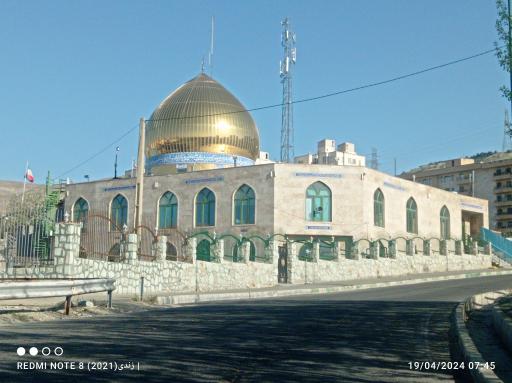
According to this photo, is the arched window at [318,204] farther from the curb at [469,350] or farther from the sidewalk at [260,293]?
the curb at [469,350]

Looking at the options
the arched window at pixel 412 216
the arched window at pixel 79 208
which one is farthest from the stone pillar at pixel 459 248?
the arched window at pixel 79 208

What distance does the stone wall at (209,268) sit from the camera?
15.8 metres

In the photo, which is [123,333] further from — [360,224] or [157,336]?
[360,224]

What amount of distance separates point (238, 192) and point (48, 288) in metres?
26.0

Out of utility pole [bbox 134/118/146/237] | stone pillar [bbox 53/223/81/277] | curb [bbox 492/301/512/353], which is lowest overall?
curb [bbox 492/301/512/353]

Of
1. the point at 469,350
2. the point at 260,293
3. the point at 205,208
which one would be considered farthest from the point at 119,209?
the point at 469,350

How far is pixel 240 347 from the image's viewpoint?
7.04 m

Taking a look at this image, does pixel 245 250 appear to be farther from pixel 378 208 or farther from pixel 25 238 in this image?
pixel 378 208

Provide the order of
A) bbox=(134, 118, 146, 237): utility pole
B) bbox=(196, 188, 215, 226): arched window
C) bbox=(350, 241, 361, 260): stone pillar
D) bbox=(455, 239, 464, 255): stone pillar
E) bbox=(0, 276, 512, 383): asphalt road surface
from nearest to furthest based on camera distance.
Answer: bbox=(0, 276, 512, 383): asphalt road surface < bbox=(134, 118, 146, 237): utility pole < bbox=(350, 241, 361, 260): stone pillar < bbox=(196, 188, 215, 226): arched window < bbox=(455, 239, 464, 255): stone pillar

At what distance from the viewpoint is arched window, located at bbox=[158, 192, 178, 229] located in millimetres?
38875

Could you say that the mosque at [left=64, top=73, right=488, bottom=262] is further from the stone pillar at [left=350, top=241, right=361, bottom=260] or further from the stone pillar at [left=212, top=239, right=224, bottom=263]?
the stone pillar at [left=212, top=239, right=224, bottom=263]

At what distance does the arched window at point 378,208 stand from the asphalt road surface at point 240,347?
2632 centimetres

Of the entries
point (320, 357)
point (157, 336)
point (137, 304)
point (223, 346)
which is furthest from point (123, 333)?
point (137, 304)

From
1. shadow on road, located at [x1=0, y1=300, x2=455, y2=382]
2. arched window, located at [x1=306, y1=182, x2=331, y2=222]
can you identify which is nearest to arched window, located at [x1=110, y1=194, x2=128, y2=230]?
arched window, located at [x1=306, y1=182, x2=331, y2=222]
